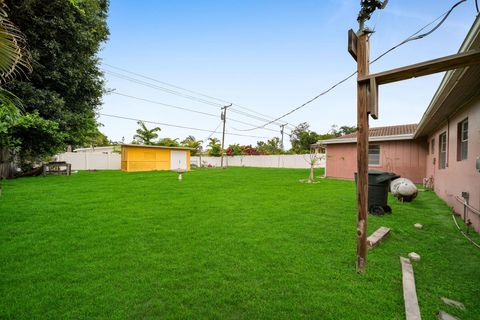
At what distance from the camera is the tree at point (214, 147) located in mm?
32812

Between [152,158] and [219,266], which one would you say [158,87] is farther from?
[219,266]

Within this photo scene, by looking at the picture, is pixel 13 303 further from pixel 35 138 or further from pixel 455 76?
pixel 35 138

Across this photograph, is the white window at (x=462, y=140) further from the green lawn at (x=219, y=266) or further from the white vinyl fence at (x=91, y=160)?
the white vinyl fence at (x=91, y=160)

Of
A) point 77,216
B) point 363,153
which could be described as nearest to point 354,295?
point 363,153

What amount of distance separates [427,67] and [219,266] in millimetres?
3265

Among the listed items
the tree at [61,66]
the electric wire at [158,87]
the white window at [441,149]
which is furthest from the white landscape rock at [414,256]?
the electric wire at [158,87]

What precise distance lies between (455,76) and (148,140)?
27.4 m

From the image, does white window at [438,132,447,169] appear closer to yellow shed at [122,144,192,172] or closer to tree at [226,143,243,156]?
yellow shed at [122,144,192,172]

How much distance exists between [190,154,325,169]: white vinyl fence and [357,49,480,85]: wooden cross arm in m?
22.2

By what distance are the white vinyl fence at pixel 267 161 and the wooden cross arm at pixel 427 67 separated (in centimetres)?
2220

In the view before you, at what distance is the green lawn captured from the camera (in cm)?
217

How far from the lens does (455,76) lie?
3689 mm

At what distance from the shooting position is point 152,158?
21.6 m

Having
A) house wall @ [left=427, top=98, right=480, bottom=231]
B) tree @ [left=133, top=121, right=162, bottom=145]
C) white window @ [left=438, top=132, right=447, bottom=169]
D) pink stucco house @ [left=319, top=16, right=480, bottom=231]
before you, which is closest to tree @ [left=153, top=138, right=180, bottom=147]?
tree @ [left=133, top=121, right=162, bottom=145]
